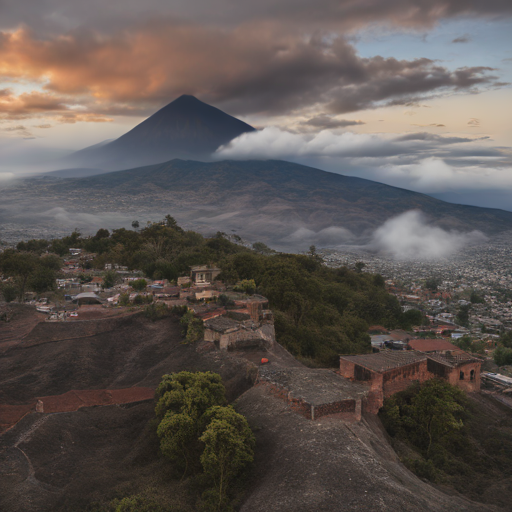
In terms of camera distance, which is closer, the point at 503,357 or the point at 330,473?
the point at 330,473

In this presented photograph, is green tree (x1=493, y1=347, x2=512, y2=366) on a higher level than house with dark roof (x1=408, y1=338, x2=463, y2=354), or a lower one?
lower

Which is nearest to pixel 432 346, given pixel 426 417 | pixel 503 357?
pixel 503 357

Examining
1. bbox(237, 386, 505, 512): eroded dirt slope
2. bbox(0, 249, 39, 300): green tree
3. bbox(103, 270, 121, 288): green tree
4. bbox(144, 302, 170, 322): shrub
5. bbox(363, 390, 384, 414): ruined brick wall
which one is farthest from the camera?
bbox(103, 270, 121, 288): green tree

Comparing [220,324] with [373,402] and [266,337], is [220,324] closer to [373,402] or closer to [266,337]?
[266,337]

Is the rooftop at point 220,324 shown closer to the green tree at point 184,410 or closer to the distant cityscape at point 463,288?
the green tree at point 184,410

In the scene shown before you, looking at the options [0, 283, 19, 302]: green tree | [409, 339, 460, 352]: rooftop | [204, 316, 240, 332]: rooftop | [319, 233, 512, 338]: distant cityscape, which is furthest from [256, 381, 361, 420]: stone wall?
[319, 233, 512, 338]: distant cityscape

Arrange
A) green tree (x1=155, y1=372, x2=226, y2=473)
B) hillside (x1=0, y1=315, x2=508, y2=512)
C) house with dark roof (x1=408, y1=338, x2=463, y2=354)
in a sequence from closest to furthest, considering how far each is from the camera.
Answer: hillside (x1=0, y1=315, x2=508, y2=512) < green tree (x1=155, y1=372, x2=226, y2=473) < house with dark roof (x1=408, y1=338, x2=463, y2=354)

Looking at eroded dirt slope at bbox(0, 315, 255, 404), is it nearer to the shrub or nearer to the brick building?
the shrub
